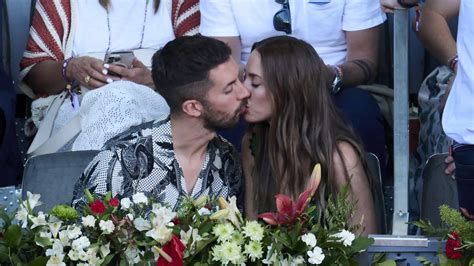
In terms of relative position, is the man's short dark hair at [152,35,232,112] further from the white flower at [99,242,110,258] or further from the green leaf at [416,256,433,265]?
the green leaf at [416,256,433,265]

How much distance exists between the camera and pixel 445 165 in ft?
13.8

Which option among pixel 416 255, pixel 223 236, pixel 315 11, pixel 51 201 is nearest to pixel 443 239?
pixel 416 255

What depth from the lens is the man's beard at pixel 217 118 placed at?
3975 millimetres

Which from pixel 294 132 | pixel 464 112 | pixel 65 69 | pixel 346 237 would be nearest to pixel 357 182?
pixel 294 132

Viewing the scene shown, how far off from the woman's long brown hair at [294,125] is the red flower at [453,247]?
0.81 meters

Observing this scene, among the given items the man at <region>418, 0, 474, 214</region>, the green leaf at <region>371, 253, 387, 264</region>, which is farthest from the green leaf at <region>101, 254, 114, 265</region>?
the man at <region>418, 0, 474, 214</region>

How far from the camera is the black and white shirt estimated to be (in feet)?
12.7

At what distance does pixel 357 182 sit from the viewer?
3941mm

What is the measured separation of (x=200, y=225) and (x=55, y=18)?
2165 mm

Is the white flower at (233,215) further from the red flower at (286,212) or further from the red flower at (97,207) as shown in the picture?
the red flower at (97,207)

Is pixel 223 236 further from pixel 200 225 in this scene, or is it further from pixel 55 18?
pixel 55 18

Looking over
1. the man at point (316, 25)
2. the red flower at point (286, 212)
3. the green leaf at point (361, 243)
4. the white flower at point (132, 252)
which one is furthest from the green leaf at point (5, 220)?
the man at point (316, 25)

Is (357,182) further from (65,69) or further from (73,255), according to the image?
(65,69)

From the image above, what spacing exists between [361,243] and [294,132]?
90 cm
